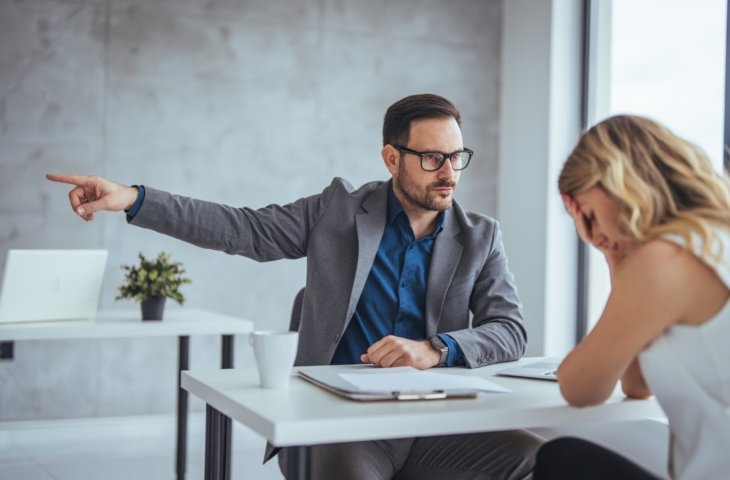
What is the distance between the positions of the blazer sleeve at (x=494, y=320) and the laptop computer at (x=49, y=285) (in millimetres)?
1433

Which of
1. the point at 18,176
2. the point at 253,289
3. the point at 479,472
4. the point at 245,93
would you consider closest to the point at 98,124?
the point at 18,176

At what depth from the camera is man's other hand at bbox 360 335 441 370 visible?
5.22ft

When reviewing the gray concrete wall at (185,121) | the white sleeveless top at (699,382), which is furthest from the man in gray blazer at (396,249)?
the gray concrete wall at (185,121)

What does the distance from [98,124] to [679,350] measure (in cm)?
326

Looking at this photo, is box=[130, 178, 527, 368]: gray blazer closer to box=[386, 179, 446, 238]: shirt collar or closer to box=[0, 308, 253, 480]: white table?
box=[386, 179, 446, 238]: shirt collar

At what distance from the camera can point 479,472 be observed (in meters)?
Answer: 1.63

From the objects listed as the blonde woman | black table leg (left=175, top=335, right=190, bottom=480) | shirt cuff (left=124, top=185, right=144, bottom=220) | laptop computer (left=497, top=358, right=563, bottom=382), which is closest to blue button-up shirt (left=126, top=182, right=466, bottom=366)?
laptop computer (left=497, top=358, right=563, bottom=382)

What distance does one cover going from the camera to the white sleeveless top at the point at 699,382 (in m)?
1.10

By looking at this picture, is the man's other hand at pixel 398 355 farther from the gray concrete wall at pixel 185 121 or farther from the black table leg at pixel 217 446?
the gray concrete wall at pixel 185 121

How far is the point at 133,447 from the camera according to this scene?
141 inches

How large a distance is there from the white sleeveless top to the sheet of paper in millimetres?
276

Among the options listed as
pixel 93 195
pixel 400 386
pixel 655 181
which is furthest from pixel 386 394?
pixel 93 195

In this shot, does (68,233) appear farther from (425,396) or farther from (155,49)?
(425,396)

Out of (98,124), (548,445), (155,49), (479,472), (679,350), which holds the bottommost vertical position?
(479,472)
